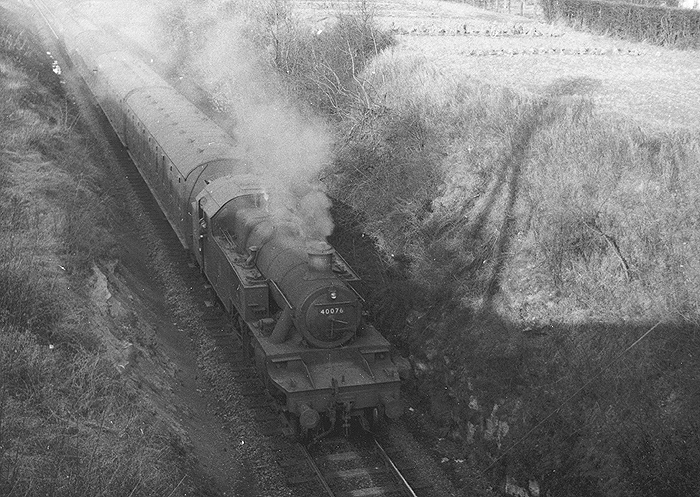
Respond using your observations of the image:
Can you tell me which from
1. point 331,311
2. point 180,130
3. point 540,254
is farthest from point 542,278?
point 180,130

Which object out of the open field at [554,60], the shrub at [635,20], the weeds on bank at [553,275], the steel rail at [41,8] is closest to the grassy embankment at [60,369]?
the weeds on bank at [553,275]

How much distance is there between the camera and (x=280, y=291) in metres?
11.8

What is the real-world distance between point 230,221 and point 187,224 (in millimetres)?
2435

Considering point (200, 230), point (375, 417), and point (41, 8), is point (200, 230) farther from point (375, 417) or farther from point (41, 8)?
point (41, 8)

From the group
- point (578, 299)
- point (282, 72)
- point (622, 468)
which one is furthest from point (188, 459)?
point (282, 72)

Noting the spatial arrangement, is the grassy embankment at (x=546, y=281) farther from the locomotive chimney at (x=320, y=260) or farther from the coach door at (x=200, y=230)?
A: the coach door at (x=200, y=230)

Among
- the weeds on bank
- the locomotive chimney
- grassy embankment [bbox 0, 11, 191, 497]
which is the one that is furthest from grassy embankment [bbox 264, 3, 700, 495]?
grassy embankment [bbox 0, 11, 191, 497]

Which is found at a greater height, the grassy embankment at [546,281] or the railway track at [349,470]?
the grassy embankment at [546,281]

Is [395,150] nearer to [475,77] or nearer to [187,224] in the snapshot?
[475,77]

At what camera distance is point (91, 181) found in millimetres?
20125

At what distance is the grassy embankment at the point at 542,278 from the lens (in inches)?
411

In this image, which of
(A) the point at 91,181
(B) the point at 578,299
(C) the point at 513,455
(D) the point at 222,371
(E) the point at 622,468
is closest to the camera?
(E) the point at 622,468

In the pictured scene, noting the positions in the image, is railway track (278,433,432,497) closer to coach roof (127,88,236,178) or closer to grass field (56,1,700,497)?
grass field (56,1,700,497)

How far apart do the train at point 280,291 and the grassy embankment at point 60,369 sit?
200cm
